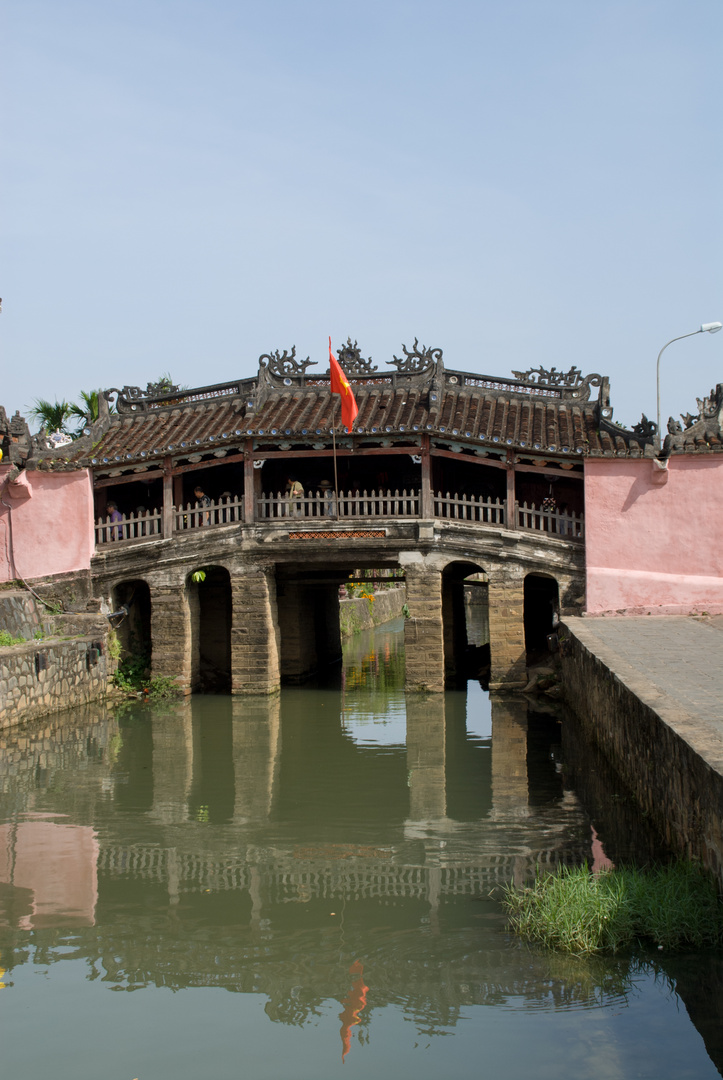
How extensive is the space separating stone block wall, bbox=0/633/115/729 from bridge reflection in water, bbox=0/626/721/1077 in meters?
0.50

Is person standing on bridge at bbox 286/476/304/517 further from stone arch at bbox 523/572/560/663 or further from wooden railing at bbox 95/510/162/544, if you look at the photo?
stone arch at bbox 523/572/560/663

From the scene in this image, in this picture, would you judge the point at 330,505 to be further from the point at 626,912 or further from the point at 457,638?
the point at 626,912

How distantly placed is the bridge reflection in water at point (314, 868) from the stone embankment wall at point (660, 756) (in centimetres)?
49

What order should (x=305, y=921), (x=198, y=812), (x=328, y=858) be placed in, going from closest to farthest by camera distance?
(x=305, y=921) < (x=328, y=858) < (x=198, y=812)

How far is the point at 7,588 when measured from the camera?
19.1 m

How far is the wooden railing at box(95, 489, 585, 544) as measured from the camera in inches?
742

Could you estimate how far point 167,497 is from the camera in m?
19.8

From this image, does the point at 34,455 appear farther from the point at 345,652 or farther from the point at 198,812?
the point at 345,652

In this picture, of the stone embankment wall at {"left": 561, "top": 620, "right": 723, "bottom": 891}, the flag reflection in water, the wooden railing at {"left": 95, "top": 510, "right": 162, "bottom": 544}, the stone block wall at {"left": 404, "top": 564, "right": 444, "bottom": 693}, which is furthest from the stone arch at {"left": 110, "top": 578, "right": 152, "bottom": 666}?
the flag reflection in water

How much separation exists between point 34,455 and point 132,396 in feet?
10.2

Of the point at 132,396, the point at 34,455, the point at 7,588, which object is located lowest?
the point at 7,588

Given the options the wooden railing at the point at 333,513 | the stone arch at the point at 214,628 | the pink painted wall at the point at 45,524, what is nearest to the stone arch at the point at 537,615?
the wooden railing at the point at 333,513

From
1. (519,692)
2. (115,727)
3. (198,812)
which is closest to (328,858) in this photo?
(198,812)

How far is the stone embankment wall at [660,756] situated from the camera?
6.45m
